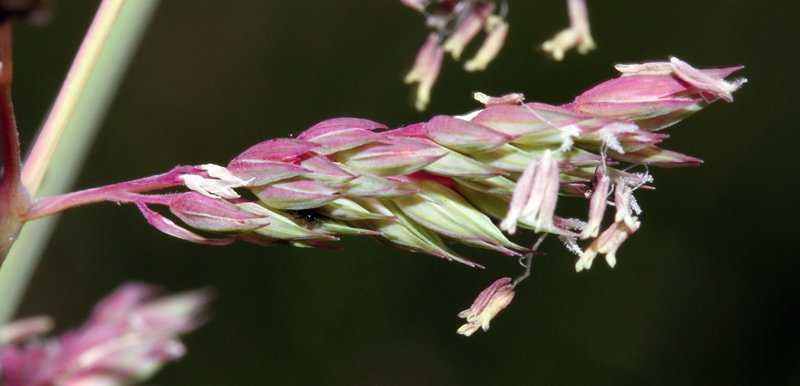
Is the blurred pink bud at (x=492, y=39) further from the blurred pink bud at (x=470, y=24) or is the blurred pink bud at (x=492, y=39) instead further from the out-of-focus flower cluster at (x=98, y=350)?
the out-of-focus flower cluster at (x=98, y=350)

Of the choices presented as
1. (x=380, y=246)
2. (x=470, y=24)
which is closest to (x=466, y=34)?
(x=470, y=24)

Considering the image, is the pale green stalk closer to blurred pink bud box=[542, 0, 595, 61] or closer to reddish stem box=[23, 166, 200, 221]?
reddish stem box=[23, 166, 200, 221]

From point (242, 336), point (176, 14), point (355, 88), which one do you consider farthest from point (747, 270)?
point (176, 14)

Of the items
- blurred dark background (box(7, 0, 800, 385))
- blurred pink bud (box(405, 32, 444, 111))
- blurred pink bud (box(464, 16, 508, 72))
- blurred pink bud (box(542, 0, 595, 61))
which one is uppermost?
blurred pink bud (box(542, 0, 595, 61))

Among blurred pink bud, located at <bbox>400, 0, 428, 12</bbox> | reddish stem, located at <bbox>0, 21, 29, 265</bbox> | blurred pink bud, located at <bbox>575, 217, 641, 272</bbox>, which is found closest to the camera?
reddish stem, located at <bbox>0, 21, 29, 265</bbox>

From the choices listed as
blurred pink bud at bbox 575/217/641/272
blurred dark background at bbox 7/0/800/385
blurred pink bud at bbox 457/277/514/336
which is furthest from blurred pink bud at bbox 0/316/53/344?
blurred dark background at bbox 7/0/800/385

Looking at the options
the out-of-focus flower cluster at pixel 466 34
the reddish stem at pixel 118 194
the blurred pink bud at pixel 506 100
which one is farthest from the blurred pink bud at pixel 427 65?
the reddish stem at pixel 118 194

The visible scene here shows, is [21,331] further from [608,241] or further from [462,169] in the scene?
[608,241]
